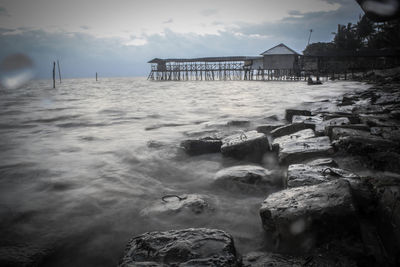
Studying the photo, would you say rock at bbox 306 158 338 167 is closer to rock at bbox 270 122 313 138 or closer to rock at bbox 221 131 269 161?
rock at bbox 221 131 269 161

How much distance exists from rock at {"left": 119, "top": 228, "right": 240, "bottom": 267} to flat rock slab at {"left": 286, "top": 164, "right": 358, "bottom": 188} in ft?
3.27

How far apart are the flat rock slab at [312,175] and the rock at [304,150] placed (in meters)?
0.74

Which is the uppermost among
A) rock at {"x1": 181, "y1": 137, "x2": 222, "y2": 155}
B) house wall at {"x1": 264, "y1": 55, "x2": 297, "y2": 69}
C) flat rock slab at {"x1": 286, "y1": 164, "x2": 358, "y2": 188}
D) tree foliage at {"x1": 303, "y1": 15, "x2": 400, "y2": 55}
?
tree foliage at {"x1": 303, "y1": 15, "x2": 400, "y2": 55}

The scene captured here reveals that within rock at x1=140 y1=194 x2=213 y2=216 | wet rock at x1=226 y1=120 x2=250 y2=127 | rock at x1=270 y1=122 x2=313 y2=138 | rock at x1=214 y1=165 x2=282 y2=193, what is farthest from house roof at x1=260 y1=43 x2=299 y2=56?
rock at x1=140 y1=194 x2=213 y2=216

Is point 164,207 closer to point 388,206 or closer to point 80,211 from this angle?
point 80,211

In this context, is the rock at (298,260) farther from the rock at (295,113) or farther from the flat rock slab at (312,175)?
the rock at (295,113)

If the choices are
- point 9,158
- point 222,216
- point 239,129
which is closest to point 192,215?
point 222,216

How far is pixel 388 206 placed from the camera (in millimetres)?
1710

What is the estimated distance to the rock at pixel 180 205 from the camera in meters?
2.54

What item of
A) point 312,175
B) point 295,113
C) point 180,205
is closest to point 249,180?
point 312,175

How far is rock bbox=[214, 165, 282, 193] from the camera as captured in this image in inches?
116

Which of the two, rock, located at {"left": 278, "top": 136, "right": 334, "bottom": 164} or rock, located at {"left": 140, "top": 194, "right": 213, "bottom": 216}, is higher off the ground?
rock, located at {"left": 278, "top": 136, "right": 334, "bottom": 164}

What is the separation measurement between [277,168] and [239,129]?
3283 millimetres

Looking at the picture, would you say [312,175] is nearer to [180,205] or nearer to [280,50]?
[180,205]
